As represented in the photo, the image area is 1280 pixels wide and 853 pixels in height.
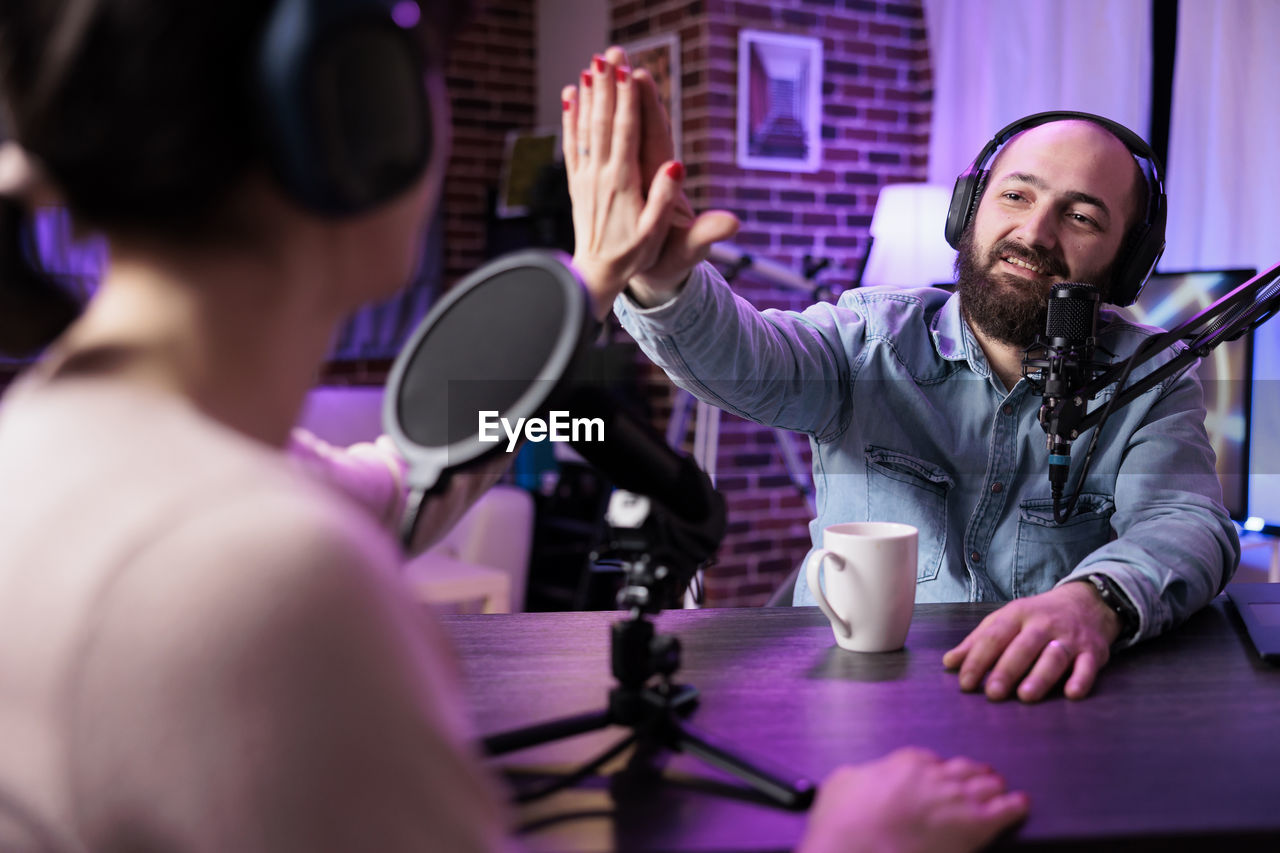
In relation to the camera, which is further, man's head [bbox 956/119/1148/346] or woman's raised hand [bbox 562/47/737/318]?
man's head [bbox 956/119/1148/346]

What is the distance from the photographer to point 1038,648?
980 mm

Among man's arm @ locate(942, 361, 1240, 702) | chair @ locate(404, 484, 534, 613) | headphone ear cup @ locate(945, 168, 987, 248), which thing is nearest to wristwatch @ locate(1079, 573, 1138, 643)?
man's arm @ locate(942, 361, 1240, 702)

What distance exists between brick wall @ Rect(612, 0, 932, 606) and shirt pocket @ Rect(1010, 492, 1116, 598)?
A: 255 cm

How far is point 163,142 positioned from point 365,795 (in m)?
0.27

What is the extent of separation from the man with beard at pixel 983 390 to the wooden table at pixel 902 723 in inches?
11.4

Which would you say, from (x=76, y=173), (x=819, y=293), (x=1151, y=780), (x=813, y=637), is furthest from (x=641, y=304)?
(x=819, y=293)

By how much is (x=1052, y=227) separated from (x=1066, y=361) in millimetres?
574

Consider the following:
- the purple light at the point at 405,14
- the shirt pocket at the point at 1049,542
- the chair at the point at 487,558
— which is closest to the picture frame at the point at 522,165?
the chair at the point at 487,558

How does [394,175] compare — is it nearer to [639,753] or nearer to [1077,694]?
[639,753]

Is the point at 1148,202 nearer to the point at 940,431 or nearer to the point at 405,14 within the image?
the point at 940,431

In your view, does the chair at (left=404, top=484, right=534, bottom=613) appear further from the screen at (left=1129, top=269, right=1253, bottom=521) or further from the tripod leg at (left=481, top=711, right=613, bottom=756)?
the tripod leg at (left=481, top=711, right=613, bottom=756)

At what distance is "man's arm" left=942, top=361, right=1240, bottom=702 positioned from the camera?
0.96 m

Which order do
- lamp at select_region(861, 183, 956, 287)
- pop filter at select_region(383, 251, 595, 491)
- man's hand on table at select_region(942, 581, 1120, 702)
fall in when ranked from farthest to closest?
lamp at select_region(861, 183, 956, 287)
man's hand on table at select_region(942, 581, 1120, 702)
pop filter at select_region(383, 251, 595, 491)

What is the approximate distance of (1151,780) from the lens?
75cm
